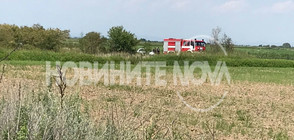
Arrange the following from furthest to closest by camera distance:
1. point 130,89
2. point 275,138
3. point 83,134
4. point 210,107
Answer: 1. point 130,89
2. point 210,107
3. point 275,138
4. point 83,134

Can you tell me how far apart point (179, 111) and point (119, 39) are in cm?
2933

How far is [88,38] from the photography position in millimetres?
36844

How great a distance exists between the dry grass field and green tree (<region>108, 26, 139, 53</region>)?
78.6 ft

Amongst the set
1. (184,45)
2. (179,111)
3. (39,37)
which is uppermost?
(39,37)

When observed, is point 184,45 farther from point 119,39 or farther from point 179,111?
point 179,111

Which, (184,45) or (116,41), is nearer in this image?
(116,41)

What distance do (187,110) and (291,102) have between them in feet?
13.5

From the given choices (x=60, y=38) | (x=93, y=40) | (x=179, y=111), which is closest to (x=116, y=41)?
(x=93, y=40)

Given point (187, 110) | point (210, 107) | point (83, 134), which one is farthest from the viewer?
point (210, 107)

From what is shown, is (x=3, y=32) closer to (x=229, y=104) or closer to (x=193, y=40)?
(x=193, y=40)

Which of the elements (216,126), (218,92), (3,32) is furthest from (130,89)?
(3,32)

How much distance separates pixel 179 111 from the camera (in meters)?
6.68

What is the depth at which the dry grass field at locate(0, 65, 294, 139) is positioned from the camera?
12.1 ft

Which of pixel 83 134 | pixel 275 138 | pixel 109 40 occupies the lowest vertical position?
pixel 275 138
